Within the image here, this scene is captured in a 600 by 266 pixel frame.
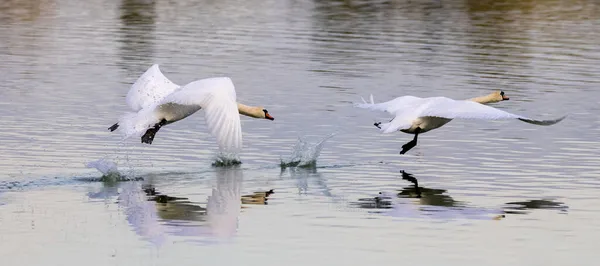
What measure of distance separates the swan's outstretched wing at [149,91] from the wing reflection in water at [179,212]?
1.45 m

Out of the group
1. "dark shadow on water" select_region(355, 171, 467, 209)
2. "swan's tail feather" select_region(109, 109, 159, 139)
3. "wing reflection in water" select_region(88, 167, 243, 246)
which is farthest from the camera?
"swan's tail feather" select_region(109, 109, 159, 139)

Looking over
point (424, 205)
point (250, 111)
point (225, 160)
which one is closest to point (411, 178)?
point (424, 205)

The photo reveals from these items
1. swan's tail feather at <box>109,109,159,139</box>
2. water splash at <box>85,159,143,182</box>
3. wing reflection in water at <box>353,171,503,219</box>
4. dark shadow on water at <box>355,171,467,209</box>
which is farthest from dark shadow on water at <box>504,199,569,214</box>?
water splash at <box>85,159,143,182</box>

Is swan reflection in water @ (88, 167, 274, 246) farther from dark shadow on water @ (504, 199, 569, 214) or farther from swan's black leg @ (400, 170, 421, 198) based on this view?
dark shadow on water @ (504, 199, 569, 214)

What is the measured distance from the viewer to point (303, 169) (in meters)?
18.3

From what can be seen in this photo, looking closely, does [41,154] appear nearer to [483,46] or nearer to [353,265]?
[353,265]

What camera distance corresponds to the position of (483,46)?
3706 centimetres

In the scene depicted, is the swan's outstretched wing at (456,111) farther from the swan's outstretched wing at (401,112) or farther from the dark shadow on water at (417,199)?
the dark shadow on water at (417,199)

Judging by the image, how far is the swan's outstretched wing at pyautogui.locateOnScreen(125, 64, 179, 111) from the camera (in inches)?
717

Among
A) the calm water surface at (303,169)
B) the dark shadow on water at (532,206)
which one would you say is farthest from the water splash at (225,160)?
the dark shadow on water at (532,206)

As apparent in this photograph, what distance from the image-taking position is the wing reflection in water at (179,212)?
535 inches

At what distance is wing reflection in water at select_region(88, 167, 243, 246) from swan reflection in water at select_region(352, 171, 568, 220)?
4.92ft

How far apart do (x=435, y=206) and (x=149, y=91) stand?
4428 mm

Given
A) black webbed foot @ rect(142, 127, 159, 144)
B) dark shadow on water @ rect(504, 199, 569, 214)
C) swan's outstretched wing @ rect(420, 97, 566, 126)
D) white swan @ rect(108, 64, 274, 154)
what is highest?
white swan @ rect(108, 64, 274, 154)
